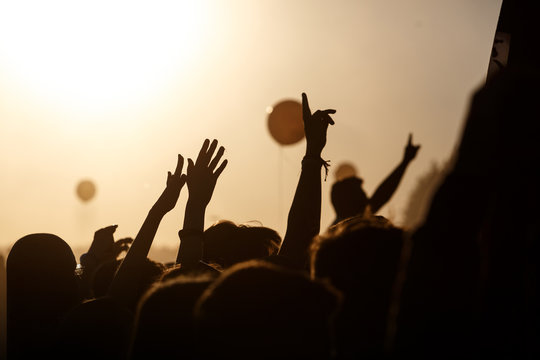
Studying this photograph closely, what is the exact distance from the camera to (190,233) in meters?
2.79

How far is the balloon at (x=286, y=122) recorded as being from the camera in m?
7.25

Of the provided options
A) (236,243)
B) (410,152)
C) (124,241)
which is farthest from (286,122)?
(410,152)

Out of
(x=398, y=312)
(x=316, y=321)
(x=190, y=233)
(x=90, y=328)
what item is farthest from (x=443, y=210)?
(x=190, y=233)

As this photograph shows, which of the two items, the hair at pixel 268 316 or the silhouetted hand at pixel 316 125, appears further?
the silhouetted hand at pixel 316 125

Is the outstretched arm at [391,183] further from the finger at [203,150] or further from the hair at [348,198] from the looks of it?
A: the finger at [203,150]

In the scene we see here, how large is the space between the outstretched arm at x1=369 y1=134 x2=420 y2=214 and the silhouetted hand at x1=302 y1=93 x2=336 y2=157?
0.49m

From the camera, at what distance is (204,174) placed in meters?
3.00

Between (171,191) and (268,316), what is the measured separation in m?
1.75

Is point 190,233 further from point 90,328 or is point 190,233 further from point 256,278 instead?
point 256,278

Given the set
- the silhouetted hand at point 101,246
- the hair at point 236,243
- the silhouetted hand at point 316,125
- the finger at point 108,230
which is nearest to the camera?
the silhouetted hand at point 316,125

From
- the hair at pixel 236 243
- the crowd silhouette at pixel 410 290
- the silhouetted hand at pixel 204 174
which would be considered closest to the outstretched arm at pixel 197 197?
the silhouetted hand at pixel 204 174

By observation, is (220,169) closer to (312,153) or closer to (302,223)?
(312,153)

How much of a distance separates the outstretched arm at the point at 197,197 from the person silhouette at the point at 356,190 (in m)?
0.88

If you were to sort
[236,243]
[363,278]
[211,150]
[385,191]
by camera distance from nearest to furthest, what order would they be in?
[363,278]
[385,191]
[211,150]
[236,243]
